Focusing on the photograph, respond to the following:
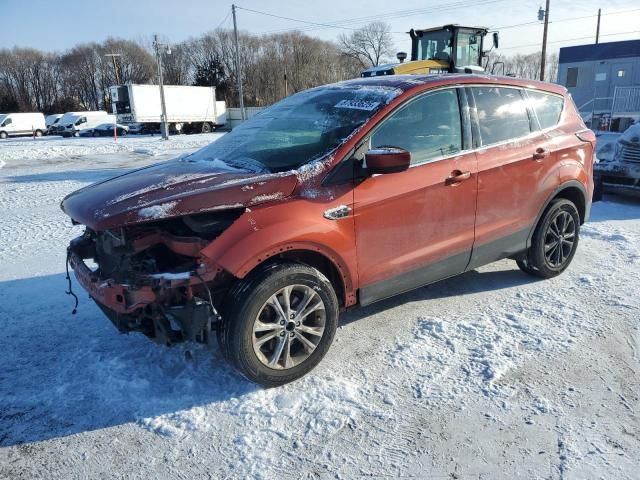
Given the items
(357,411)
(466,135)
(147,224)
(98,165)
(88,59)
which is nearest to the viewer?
(357,411)

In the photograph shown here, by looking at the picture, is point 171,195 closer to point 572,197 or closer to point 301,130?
point 301,130

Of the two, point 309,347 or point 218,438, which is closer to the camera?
Result: point 218,438

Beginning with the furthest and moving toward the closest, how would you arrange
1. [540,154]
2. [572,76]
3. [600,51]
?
[572,76], [600,51], [540,154]

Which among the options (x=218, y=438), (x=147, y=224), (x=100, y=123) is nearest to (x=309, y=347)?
(x=218, y=438)

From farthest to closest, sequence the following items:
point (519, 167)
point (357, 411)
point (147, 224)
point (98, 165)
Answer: point (98, 165) < point (519, 167) < point (147, 224) < point (357, 411)

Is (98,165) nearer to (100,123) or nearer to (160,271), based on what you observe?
(160,271)

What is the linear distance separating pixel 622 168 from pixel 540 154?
4.77 meters

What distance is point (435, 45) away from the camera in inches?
576

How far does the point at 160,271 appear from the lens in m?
3.08

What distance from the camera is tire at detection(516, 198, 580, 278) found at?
4.67m

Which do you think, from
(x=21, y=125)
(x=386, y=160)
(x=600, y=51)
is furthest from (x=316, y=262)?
(x=21, y=125)

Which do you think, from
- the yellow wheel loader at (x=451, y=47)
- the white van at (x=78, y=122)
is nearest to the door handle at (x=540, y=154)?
the yellow wheel loader at (x=451, y=47)

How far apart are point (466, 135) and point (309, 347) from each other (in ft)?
6.82

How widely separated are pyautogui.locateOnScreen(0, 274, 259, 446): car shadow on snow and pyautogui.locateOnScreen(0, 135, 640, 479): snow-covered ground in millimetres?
11
